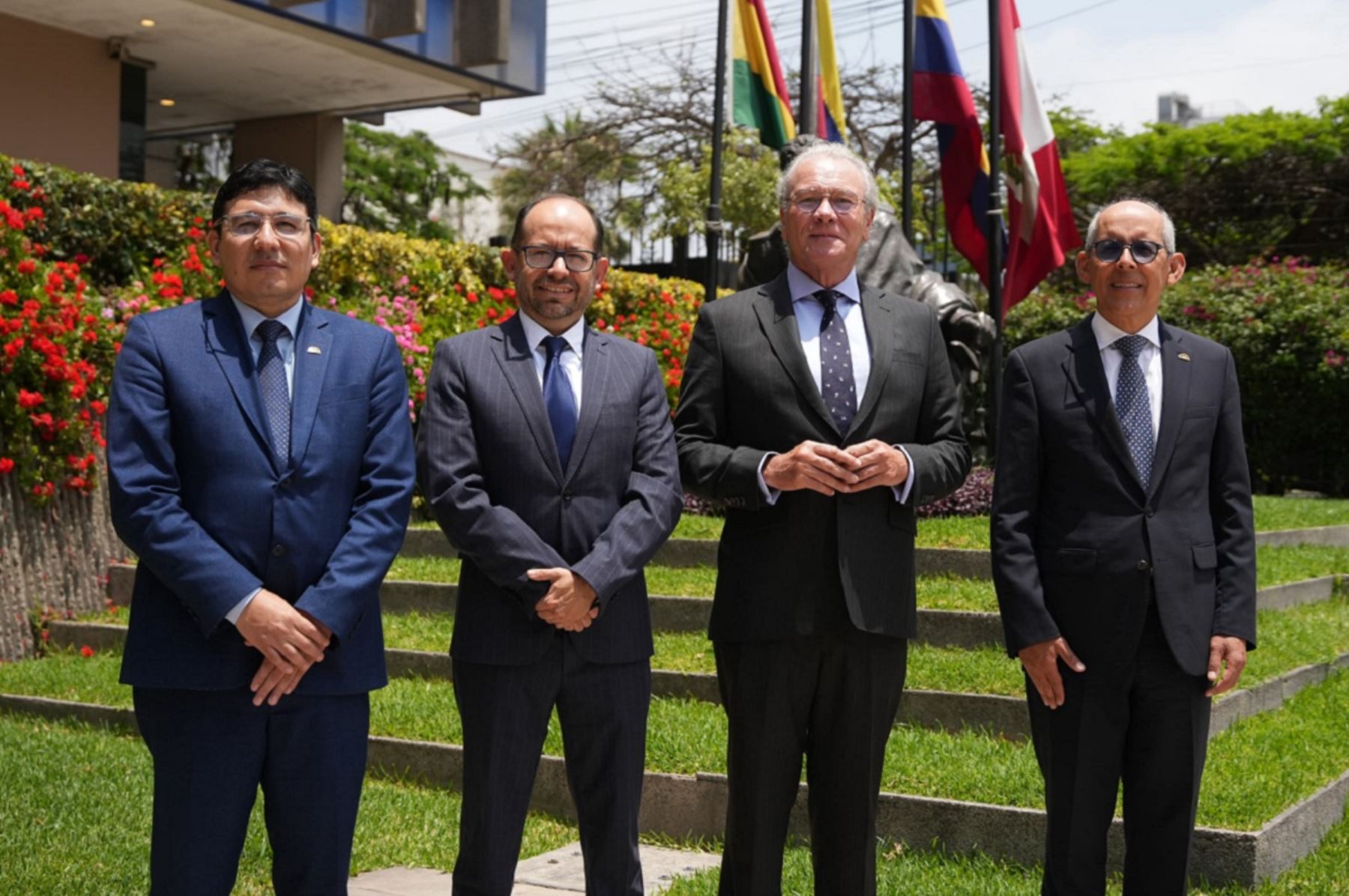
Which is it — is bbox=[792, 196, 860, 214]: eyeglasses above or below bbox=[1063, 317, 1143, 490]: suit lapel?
above

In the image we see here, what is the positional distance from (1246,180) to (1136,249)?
28.0 m

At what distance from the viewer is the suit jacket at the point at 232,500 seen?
319 cm

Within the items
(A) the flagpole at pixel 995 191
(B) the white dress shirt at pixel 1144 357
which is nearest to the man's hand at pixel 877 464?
(B) the white dress shirt at pixel 1144 357

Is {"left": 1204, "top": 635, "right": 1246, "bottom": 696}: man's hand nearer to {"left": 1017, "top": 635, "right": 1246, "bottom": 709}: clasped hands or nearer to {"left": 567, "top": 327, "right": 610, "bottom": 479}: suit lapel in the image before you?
{"left": 1017, "top": 635, "right": 1246, "bottom": 709}: clasped hands

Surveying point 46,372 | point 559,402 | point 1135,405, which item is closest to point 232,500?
point 559,402

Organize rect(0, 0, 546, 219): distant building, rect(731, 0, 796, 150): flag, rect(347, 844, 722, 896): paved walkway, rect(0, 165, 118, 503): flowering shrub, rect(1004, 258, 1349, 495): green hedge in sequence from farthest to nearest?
rect(1004, 258, 1349, 495): green hedge < rect(0, 0, 546, 219): distant building < rect(731, 0, 796, 150): flag < rect(0, 165, 118, 503): flowering shrub < rect(347, 844, 722, 896): paved walkway

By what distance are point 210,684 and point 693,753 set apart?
9.36 ft

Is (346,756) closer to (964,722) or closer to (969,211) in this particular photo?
(964,722)

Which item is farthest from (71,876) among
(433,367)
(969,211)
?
(969,211)

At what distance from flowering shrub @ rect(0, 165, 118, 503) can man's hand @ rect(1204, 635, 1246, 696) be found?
7136 mm

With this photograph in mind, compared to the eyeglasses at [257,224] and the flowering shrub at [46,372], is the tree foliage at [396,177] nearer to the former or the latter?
the flowering shrub at [46,372]

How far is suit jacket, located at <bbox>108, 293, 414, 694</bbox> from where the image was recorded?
10.5 feet

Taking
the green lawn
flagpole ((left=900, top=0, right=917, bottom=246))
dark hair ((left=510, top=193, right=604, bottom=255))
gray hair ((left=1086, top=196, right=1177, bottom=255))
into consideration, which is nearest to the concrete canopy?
flagpole ((left=900, top=0, right=917, bottom=246))

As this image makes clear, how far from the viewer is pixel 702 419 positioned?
12.7 feet
